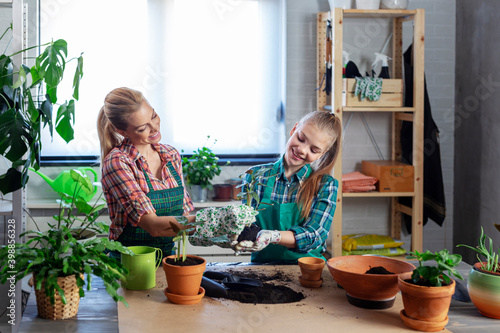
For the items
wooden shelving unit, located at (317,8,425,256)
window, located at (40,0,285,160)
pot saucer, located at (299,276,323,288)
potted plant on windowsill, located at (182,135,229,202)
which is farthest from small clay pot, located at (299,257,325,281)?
window, located at (40,0,285,160)

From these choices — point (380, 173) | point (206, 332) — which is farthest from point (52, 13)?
point (206, 332)

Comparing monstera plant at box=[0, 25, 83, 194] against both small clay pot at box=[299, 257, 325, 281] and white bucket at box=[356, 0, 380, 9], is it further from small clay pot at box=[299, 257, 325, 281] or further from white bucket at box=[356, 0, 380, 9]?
white bucket at box=[356, 0, 380, 9]

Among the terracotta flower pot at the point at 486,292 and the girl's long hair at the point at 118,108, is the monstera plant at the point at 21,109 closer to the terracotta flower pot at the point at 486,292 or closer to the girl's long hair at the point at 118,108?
the girl's long hair at the point at 118,108

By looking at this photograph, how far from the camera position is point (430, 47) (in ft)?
13.0

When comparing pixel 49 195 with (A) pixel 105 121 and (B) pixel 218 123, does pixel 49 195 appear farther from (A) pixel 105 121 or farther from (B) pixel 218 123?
(A) pixel 105 121

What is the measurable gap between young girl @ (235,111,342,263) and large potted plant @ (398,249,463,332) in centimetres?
64

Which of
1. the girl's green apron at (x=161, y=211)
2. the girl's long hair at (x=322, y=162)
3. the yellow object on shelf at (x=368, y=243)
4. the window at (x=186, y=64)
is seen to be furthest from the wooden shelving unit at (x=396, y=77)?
the girl's green apron at (x=161, y=211)

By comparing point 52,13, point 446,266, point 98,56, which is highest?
point 52,13

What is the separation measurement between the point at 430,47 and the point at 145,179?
259 cm

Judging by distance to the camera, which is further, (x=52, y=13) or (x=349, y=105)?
(x=52, y=13)

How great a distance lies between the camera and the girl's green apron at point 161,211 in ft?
7.11

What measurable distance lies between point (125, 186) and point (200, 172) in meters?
1.54

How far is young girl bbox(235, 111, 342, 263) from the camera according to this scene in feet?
7.04

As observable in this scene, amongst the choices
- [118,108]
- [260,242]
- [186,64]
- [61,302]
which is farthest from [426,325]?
[186,64]
